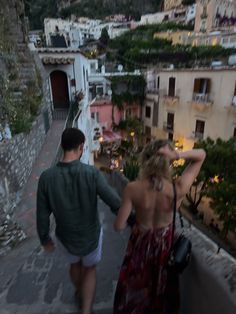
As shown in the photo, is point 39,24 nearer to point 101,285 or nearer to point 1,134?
point 1,134

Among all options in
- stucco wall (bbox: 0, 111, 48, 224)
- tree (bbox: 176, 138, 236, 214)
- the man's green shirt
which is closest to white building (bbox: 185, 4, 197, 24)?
tree (bbox: 176, 138, 236, 214)

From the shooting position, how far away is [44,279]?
2963 millimetres

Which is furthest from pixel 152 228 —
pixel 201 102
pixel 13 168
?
pixel 201 102

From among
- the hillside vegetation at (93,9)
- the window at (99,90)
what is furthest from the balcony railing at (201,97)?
the hillside vegetation at (93,9)

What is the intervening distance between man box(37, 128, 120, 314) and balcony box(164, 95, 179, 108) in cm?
1652

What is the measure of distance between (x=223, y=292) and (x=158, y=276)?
48 centimetres

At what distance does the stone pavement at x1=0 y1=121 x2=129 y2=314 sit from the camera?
255 centimetres

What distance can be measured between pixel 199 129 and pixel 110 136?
23.8ft

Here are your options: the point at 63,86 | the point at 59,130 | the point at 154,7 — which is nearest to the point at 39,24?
the point at 154,7

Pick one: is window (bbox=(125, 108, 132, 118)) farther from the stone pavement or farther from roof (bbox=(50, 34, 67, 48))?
the stone pavement

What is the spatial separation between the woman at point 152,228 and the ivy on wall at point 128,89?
19803 mm

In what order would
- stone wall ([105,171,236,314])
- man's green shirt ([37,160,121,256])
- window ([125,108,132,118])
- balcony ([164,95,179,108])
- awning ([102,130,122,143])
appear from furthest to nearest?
window ([125,108,132,118]), awning ([102,130,122,143]), balcony ([164,95,179,108]), man's green shirt ([37,160,121,256]), stone wall ([105,171,236,314])

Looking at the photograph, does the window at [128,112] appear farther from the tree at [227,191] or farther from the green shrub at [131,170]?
the green shrub at [131,170]

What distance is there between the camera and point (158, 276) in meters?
1.73
